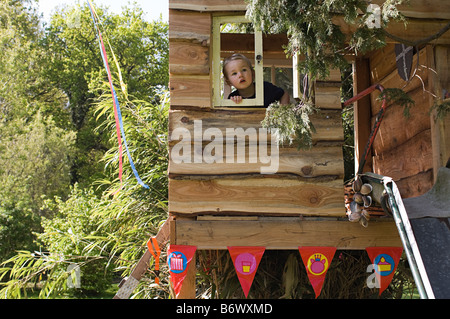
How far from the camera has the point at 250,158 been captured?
3922 mm

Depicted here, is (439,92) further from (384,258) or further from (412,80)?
(384,258)

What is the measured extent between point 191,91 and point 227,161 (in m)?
0.62

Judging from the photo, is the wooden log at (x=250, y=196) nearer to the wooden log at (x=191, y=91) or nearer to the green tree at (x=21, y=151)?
the wooden log at (x=191, y=91)

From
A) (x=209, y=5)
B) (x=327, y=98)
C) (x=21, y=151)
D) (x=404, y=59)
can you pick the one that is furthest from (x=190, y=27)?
(x=21, y=151)

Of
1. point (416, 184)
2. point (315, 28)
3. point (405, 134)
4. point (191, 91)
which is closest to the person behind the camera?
point (315, 28)

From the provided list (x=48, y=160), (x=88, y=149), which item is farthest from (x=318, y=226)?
(x=88, y=149)

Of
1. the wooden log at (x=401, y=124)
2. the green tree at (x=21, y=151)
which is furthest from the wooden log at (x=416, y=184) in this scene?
the green tree at (x=21, y=151)

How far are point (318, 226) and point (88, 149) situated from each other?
20411mm

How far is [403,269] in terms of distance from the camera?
509 centimetres

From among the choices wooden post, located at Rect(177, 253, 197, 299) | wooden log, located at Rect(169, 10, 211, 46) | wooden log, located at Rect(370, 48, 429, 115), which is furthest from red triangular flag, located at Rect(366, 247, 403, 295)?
wooden log, located at Rect(169, 10, 211, 46)

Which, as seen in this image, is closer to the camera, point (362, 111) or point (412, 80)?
point (412, 80)

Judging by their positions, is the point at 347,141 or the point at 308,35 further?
the point at 347,141

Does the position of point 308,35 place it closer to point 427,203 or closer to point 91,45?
point 427,203

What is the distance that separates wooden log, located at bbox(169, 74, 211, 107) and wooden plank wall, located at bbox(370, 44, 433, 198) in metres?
1.65
